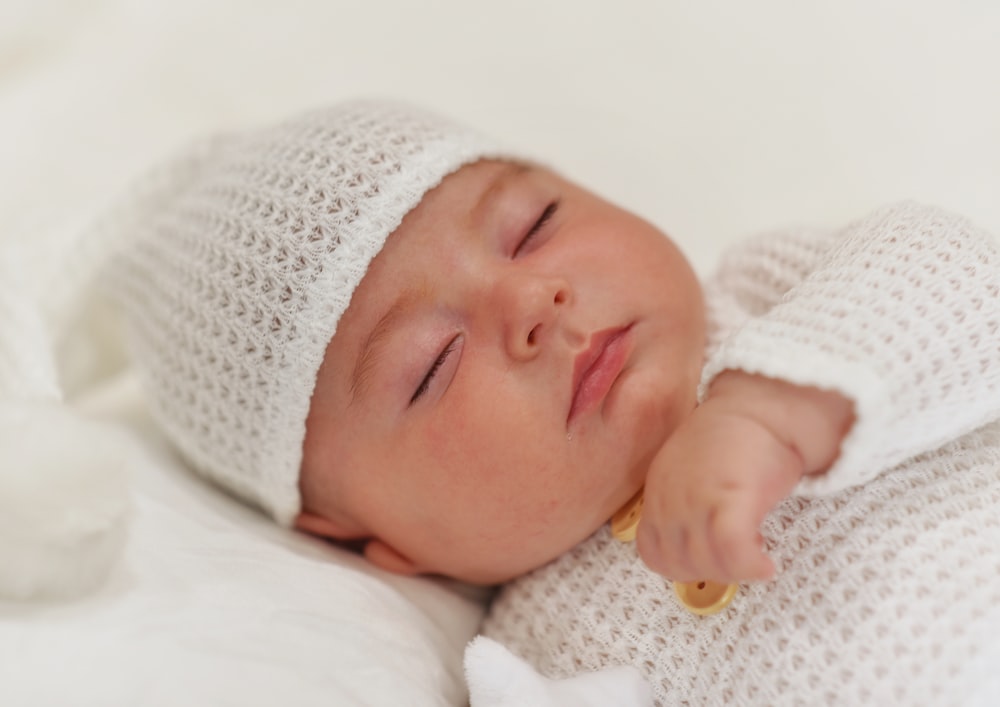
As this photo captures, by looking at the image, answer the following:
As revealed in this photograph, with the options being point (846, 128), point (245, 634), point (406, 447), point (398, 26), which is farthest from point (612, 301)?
point (398, 26)

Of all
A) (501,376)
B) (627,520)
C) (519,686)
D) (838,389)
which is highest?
(838,389)

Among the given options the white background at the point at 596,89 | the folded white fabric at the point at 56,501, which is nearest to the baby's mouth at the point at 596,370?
the folded white fabric at the point at 56,501

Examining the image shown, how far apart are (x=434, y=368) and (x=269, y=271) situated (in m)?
0.26

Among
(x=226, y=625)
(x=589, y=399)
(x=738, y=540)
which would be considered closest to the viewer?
(x=738, y=540)

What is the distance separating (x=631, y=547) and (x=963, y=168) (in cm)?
99

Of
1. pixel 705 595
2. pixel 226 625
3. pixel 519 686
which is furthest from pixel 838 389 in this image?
pixel 226 625

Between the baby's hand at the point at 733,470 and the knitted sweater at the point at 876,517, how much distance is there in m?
0.04

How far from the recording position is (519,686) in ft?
3.68

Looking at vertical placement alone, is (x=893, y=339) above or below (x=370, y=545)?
above

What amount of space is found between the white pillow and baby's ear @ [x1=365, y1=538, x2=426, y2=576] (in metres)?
0.02

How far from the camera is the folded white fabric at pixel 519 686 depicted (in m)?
1.12

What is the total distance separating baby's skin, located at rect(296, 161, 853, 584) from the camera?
1.24 m

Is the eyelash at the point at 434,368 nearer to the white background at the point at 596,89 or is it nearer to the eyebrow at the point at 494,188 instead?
the eyebrow at the point at 494,188

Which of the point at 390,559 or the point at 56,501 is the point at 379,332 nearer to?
the point at 390,559
